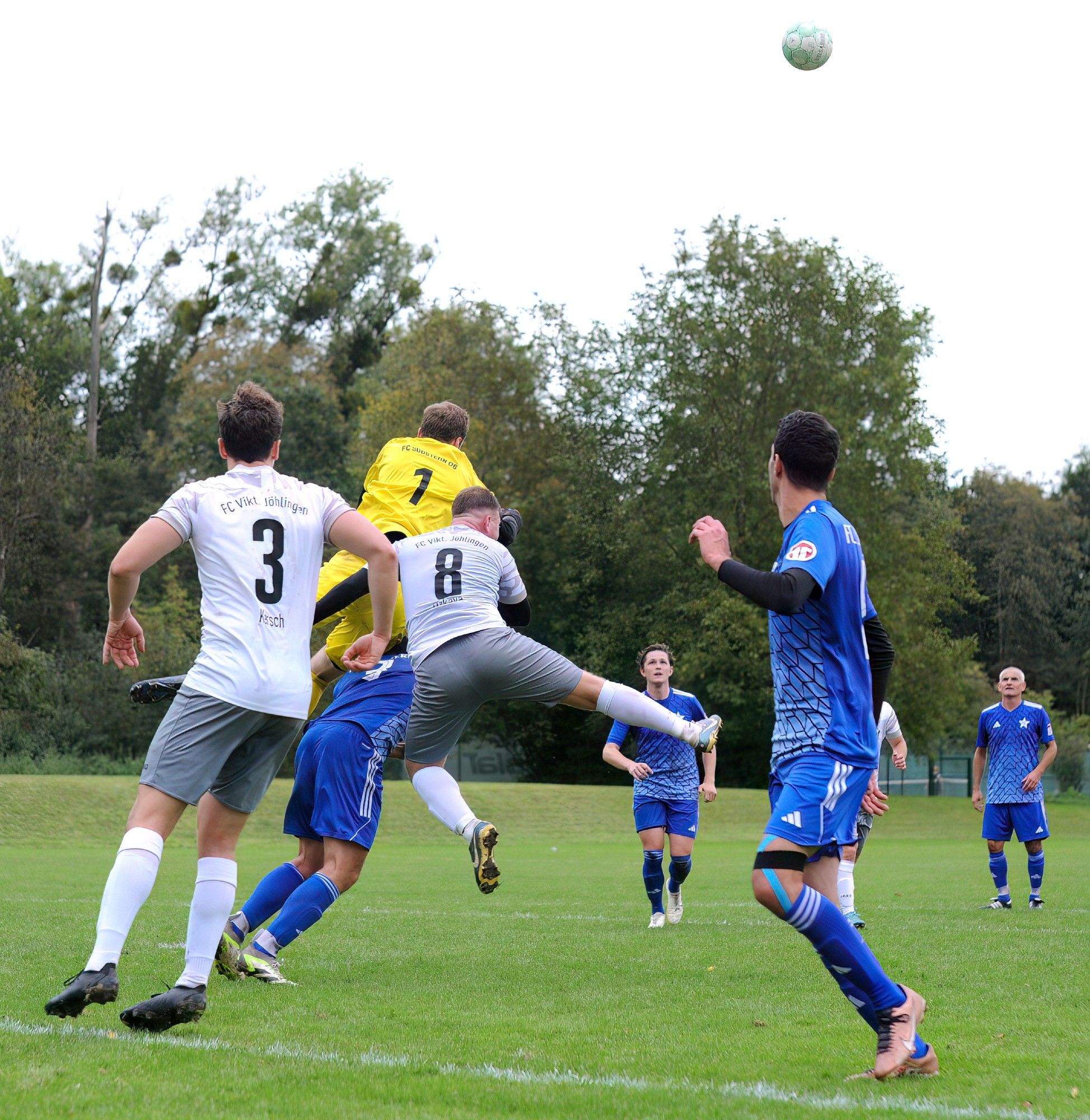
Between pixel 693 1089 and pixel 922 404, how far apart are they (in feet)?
127

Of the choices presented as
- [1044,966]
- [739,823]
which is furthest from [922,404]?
[1044,966]

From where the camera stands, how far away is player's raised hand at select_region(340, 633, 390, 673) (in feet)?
18.4

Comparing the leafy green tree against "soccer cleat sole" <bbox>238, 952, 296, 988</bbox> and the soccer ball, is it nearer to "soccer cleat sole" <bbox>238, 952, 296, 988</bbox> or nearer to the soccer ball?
the soccer ball

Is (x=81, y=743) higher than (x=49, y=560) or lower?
lower

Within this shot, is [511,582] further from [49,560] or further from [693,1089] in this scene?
[49,560]

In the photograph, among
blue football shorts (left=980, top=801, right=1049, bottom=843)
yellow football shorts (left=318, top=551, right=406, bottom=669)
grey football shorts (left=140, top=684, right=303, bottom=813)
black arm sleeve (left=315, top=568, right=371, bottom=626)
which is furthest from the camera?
blue football shorts (left=980, top=801, right=1049, bottom=843)

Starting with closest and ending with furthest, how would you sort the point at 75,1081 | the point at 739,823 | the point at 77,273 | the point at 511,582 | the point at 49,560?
the point at 75,1081
the point at 511,582
the point at 739,823
the point at 49,560
the point at 77,273

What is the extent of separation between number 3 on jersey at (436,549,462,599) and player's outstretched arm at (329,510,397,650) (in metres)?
1.06

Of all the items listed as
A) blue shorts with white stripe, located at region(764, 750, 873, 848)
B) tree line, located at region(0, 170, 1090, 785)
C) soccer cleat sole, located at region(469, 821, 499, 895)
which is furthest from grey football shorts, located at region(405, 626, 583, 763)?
tree line, located at region(0, 170, 1090, 785)

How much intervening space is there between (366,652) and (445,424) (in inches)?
96.1

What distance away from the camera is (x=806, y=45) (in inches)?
586

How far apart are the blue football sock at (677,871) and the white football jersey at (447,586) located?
14.9 ft

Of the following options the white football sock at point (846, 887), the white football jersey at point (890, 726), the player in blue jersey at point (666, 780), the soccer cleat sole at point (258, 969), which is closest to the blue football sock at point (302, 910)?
the soccer cleat sole at point (258, 969)

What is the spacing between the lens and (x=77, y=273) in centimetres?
5103
